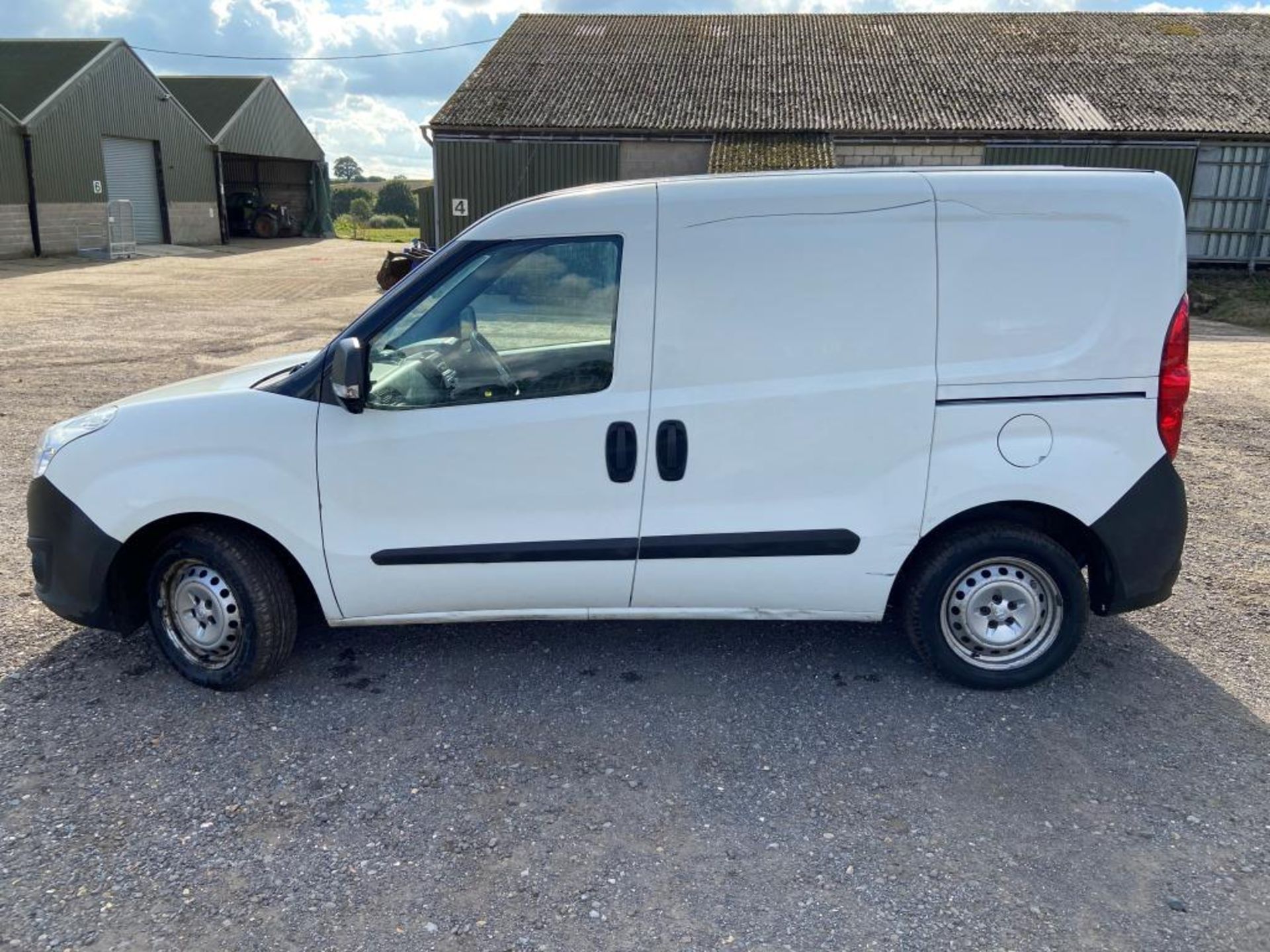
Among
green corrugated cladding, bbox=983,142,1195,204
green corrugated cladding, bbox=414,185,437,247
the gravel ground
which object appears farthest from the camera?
green corrugated cladding, bbox=414,185,437,247

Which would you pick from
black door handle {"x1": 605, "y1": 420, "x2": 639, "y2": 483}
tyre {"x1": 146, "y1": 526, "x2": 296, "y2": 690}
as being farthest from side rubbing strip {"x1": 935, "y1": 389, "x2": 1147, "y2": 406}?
tyre {"x1": 146, "y1": 526, "x2": 296, "y2": 690}

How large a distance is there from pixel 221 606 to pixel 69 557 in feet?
2.10

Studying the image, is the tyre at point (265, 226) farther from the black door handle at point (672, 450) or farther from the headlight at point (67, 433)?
the black door handle at point (672, 450)

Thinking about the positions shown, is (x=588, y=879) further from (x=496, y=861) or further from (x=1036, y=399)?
(x=1036, y=399)

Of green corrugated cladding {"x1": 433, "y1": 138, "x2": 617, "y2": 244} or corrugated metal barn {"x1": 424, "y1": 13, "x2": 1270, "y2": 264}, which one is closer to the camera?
corrugated metal barn {"x1": 424, "y1": 13, "x2": 1270, "y2": 264}

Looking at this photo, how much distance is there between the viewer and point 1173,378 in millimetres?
3623

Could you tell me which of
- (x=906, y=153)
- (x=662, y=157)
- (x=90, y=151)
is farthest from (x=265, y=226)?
(x=906, y=153)

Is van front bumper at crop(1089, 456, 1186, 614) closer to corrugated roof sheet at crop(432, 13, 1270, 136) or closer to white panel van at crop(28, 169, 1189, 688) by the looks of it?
white panel van at crop(28, 169, 1189, 688)

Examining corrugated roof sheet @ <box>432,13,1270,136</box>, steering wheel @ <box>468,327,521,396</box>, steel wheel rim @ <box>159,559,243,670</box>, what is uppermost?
corrugated roof sheet @ <box>432,13,1270,136</box>

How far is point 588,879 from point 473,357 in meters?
1.96

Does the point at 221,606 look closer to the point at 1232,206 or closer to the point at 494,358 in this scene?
the point at 494,358

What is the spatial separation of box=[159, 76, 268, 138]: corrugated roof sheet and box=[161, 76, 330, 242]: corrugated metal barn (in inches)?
1.1

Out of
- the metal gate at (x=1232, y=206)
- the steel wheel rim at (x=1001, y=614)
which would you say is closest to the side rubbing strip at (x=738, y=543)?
the steel wheel rim at (x=1001, y=614)

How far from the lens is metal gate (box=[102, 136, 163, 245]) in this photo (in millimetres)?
32688
